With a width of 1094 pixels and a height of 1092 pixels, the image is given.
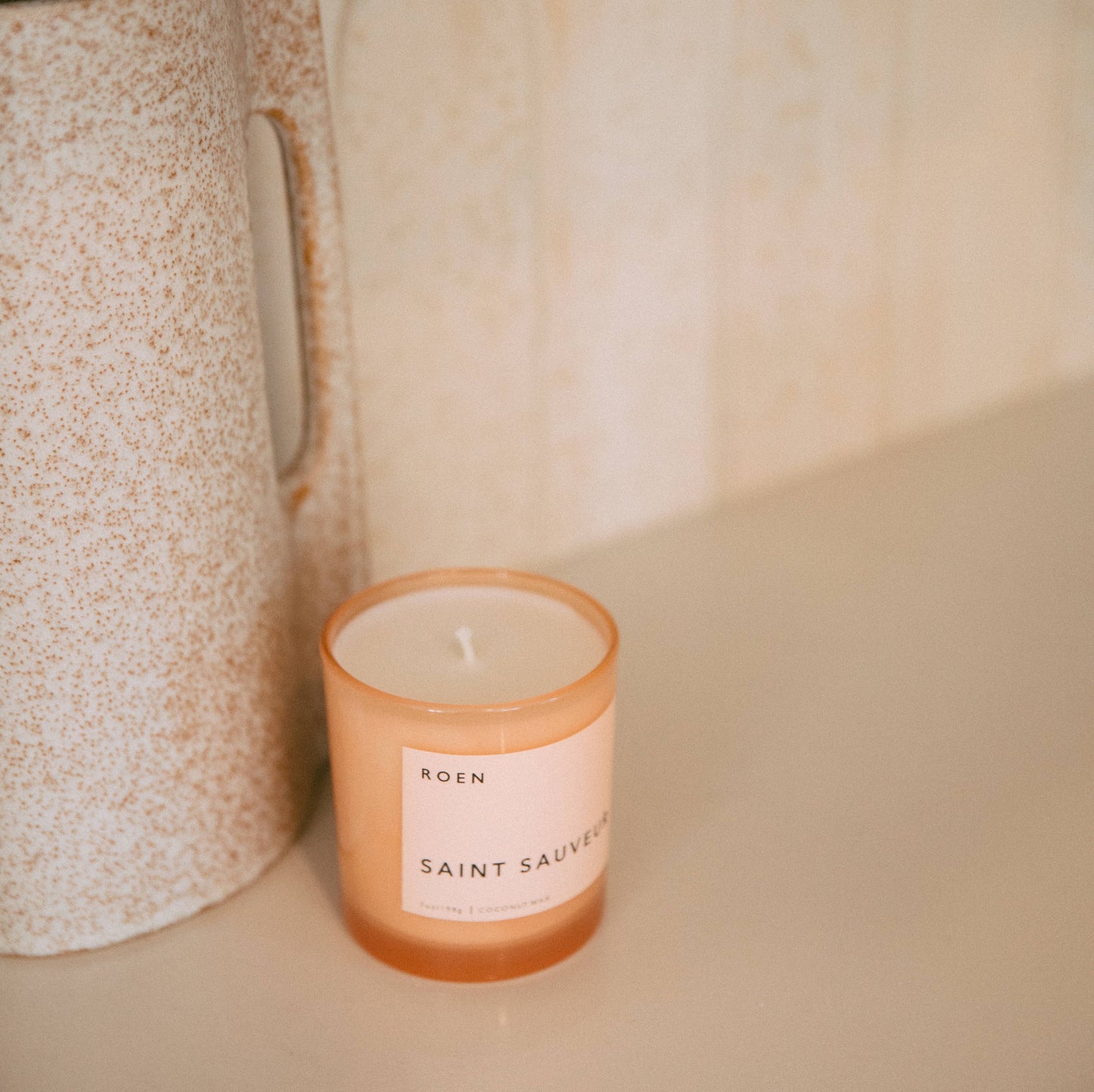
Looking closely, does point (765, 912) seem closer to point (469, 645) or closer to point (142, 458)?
point (469, 645)

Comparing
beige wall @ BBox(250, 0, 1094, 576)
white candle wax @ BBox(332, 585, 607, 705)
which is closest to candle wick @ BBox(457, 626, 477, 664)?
white candle wax @ BBox(332, 585, 607, 705)

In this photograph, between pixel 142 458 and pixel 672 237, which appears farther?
pixel 672 237

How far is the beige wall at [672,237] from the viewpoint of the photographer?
51 cm

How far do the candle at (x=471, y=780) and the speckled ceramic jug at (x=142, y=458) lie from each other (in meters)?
0.04

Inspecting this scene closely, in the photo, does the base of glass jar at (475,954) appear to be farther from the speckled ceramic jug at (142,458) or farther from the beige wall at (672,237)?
the beige wall at (672,237)

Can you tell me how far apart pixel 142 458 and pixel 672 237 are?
0.33 meters

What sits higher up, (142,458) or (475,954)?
(142,458)

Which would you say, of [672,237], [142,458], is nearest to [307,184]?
[142,458]

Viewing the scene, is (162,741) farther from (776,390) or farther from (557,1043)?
(776,390)

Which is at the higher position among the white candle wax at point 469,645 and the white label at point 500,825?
the white candle wax at point 469,645

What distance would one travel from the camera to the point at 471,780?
344 millimetres

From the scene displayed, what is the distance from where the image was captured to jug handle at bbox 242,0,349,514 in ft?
1.26

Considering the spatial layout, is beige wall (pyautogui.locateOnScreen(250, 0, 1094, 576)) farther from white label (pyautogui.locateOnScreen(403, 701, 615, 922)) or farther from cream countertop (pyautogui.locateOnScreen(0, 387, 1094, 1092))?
white label (pyautogui.locateOnScreen(403, 701, 615, 922))

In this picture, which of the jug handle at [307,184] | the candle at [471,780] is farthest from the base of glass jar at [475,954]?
the jug handle at [307,184]
